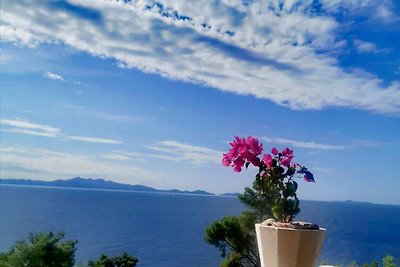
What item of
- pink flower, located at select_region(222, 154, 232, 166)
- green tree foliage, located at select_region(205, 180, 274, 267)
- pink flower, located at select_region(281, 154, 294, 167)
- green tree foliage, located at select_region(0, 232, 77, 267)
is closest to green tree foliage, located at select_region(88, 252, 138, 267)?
green tree foliage, located at select_region(205, 180, 274, 267)

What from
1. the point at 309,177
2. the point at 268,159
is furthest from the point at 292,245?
the point at 268,159

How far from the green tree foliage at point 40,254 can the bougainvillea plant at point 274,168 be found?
1053 cm

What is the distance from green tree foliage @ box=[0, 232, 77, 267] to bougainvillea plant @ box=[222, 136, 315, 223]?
414 inches

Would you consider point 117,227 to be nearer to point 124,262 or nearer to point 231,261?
point 124,262

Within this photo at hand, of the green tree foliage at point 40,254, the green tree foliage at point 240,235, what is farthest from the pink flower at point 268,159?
the green tree foliage at point 240,235

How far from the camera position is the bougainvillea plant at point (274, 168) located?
2.36 metres

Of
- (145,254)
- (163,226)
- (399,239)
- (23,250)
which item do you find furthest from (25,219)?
(23,250)

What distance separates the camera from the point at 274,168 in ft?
7.84

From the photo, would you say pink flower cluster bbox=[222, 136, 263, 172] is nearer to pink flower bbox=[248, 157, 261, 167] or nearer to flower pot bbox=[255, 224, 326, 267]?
pink flower bbox=[248, 157, 261, 167]

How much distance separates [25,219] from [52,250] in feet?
183

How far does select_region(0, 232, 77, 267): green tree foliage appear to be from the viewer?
37.2 feet

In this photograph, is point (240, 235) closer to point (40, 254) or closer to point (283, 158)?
point (40, 254)

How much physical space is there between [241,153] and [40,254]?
10846 mm

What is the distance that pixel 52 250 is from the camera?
471 inches
